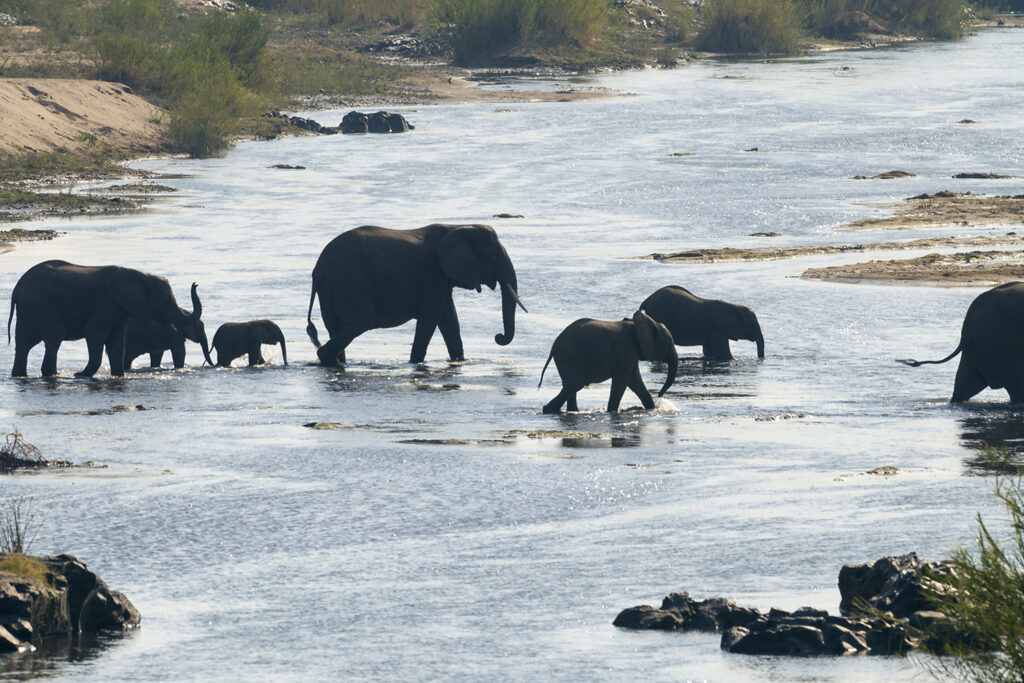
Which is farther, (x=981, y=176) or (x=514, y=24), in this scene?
(x=514, y=24)

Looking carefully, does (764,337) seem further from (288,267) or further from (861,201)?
(861,201)

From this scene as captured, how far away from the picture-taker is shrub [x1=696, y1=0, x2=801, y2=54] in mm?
87375

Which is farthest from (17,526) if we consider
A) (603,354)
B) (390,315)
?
(390,315)

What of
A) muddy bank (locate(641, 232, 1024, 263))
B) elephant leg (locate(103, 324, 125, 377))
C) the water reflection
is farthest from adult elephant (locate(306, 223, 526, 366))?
the water reflection

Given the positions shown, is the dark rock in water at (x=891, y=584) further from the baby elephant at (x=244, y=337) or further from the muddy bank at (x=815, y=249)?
the muddy bank at (x=815, y=249)

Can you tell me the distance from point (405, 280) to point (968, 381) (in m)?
6.46

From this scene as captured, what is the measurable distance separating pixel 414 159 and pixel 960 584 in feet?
128

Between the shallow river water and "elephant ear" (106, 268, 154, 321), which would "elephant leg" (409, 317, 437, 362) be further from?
"elephant ear" (106, 268, 154, 321)

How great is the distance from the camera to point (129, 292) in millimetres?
18672

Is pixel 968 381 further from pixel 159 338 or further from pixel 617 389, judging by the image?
pixel 159 338

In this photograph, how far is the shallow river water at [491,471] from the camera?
971 centimetres

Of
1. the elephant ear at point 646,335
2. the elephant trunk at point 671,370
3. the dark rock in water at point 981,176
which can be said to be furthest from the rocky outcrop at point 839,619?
the dark rock in water at point 981,176

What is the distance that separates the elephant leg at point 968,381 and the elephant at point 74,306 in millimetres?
7762

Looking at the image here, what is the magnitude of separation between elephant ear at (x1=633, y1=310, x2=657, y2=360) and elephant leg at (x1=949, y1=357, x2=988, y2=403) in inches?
116
